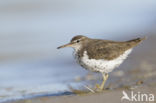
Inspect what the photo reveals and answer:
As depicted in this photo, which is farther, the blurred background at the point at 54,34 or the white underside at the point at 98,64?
the blurred background at the point at 54,34

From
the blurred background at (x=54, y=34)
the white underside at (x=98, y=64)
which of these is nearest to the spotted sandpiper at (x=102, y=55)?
the white underside at (x=98, y=64)

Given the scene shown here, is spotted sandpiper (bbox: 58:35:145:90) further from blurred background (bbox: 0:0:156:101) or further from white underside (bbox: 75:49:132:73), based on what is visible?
blurred background (bbox: 0:0:156:101)

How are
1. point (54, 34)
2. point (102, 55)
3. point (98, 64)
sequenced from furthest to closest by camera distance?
point (54, 34)
point (102, 55)
point (98, 64)

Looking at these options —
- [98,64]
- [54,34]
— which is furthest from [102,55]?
[54,34]

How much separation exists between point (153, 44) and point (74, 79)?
132 inches

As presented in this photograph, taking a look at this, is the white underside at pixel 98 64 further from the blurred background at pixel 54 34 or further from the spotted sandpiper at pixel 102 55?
the blurred background at pixel 54 34

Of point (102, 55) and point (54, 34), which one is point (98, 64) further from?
point (54, 34)

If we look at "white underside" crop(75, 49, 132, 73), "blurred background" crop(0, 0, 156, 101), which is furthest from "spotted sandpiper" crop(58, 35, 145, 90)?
"blurred background" crop(0, 0, 156, 101)

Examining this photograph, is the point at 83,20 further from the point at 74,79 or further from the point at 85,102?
the point at 85,102

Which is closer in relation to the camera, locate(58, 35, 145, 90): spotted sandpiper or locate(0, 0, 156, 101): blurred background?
locate(58, 35, 145, 90): spotted sandpiper

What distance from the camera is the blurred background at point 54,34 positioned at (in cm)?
1122

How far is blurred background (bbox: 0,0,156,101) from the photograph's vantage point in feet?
36.8

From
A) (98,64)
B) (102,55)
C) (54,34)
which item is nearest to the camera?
(98,64)

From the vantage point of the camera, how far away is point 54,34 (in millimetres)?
16469
